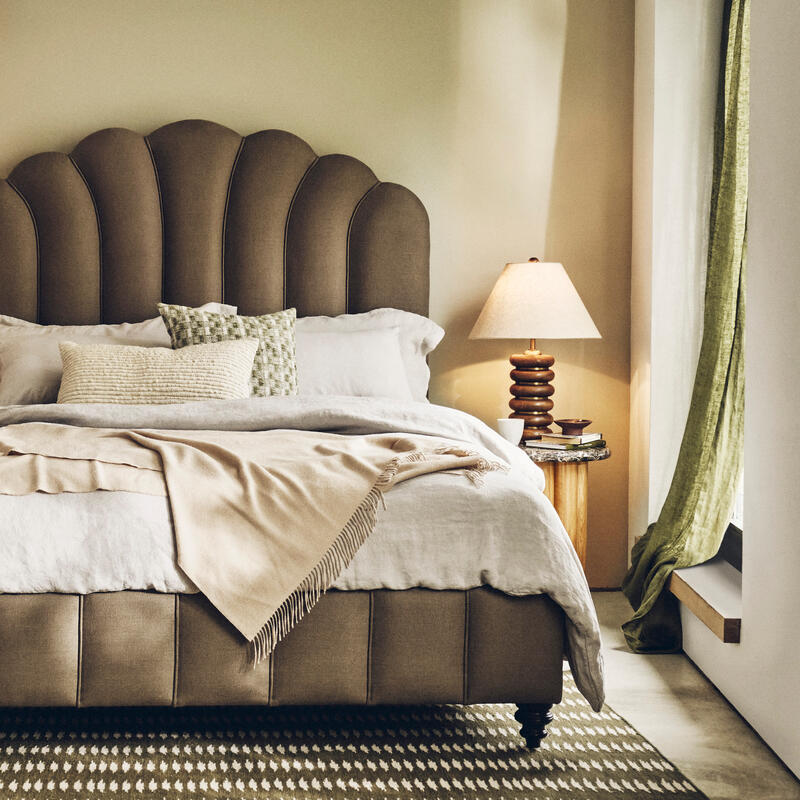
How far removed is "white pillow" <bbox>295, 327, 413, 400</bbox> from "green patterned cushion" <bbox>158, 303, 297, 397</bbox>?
82 mm

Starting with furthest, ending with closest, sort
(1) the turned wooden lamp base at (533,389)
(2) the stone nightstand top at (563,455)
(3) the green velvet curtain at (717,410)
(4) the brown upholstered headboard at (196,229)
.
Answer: (4) the brown upholstered headboard at (196,229) → (1) the turned wooden lamp base at (533,389) → (2) the stone nightstand top at (563,455) → (3) the green velvet curtain at (717,410)

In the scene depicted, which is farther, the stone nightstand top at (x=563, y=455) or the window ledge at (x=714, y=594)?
the stone nightstand top at (x=563, y=455)

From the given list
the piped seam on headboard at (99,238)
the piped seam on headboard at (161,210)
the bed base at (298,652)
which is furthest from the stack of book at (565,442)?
the piped seam on headboard at (99,238)

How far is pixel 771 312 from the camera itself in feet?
6.37

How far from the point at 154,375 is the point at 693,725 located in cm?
175

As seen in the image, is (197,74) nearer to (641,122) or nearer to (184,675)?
(641,122)

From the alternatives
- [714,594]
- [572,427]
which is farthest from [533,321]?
[714,594]

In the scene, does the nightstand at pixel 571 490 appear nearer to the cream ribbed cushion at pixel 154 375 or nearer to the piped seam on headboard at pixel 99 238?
the cream ribbed cushion at pixel 154 375

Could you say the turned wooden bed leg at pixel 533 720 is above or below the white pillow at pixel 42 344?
below

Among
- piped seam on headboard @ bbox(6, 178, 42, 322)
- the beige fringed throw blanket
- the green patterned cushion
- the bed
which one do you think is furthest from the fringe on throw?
piped seam on headboard @ bbox(6, 178, 42, 322)

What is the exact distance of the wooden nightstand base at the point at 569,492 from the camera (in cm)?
297

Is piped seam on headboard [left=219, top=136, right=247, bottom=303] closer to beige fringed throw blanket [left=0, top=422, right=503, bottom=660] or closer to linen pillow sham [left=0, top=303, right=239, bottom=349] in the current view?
linen pillow sham [left=0, top=303, right=239, bottom=349]

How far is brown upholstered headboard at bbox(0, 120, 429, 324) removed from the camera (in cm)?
327

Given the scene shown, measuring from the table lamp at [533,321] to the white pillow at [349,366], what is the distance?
1.21 ft
